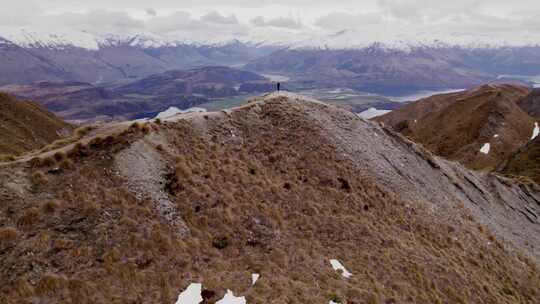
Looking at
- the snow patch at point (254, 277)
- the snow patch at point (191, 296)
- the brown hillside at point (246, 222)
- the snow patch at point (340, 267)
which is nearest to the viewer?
the snow patch at point (191, 296)

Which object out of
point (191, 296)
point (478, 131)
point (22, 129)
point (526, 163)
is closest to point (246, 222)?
point (191, 296)

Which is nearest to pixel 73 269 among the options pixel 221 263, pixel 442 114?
pixel 221 263

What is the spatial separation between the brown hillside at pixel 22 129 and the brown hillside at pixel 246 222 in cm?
8820

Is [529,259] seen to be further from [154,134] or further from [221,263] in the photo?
[154,134]

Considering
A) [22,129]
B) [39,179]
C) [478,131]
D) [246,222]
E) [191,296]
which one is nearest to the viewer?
[191,296]

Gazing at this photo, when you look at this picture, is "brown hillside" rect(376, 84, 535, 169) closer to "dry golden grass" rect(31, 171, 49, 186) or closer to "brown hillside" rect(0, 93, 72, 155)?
"dry golden grass" rect(31, 171, 49, 186)

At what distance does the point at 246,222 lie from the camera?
24656 millimetres

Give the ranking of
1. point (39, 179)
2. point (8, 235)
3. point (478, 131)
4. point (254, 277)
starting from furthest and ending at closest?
point (478, 131) → point (39, 179) → point (254, 277) → point (8, 235)

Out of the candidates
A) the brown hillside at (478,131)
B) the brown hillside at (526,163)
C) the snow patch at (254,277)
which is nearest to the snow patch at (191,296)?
the snow patch at (254,277)

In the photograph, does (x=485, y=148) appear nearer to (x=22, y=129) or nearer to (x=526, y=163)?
(x=526, y=163)

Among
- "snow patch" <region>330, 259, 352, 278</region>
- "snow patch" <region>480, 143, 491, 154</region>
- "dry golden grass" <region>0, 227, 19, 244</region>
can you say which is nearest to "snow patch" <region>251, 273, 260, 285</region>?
"snow patch" <region>330, 259, 352, 278</region>

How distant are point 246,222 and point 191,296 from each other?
23.0ft

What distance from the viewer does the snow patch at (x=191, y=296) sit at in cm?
1820

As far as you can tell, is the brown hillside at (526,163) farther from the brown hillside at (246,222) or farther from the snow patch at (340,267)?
the snow patch at (340,267)
